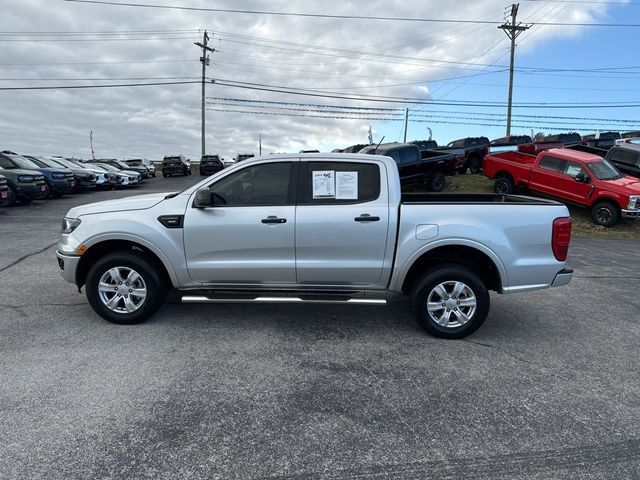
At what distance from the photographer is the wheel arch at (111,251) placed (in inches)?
186

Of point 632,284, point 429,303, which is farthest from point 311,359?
point 632,284

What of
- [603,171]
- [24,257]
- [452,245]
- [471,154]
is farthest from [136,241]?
[471,154]

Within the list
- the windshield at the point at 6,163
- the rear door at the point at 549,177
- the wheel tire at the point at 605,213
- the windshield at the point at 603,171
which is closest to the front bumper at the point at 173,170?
the windshield at the point at 6,163

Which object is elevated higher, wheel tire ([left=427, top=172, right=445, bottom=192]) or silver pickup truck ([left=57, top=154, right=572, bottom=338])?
wheel tire ([left=427, top=172, right=445, bottom=192])

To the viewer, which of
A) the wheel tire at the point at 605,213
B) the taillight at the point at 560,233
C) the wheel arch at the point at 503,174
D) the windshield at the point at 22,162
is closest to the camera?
the taillight at the point at 560,233

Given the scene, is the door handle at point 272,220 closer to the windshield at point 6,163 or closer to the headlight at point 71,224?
the headlight at point 71,224

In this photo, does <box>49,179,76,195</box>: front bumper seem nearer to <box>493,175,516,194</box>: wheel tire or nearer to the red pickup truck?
<box>493,175,516,194</box>: wheel tire

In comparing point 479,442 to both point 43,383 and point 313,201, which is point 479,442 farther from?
point 43,383

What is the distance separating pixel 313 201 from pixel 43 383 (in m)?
2.82

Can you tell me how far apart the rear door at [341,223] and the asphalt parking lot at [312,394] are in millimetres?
687

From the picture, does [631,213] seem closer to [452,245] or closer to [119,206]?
[452,245]

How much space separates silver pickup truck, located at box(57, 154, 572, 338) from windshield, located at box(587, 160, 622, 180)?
11.1 meters

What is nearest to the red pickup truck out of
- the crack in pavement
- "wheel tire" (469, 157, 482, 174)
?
"wheel tire" (469, 157, 482, 174)

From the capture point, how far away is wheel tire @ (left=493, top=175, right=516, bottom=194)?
53.1 feet
